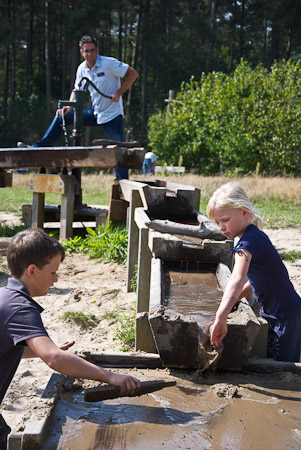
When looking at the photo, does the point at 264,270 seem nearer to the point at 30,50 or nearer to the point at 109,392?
the point at 109,392

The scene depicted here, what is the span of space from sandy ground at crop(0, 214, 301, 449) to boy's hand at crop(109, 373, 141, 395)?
1.11 feet

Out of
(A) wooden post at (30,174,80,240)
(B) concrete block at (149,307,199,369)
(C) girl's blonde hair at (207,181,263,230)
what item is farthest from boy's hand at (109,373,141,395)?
(A) wooden post at (30,174,80,240)

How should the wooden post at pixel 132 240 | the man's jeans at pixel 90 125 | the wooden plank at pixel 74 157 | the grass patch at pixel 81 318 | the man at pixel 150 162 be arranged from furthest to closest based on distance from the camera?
1. the man at pixel 150 162
2. the man's jeans at pixel 90 125
3. the wooden plank at pixel 74 157
4. the wooden post at pixel 132 240
5. the grass patch at pixel 81 318

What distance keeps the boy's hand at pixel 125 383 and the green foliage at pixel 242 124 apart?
14.8 meters

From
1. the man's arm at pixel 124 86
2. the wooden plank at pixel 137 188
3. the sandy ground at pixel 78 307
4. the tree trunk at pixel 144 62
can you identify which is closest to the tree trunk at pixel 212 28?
the tree trunk at pixel 144 62

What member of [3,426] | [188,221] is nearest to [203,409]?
[3,426]

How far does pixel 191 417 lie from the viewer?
2197mm

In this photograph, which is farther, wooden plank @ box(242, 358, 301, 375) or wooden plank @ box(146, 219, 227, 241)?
wooden plank @ box(146, 219, 227, 241)

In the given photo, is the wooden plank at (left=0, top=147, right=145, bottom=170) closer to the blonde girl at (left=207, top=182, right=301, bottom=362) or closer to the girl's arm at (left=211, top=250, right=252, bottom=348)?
the blonde girl at (left=207, top=182, right=301, bottom=362)

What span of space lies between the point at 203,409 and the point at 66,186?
17.0 ft

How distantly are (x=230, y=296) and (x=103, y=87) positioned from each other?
5.34 metres

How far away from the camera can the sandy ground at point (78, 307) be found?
319 centimetres

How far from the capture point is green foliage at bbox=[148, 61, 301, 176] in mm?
17141

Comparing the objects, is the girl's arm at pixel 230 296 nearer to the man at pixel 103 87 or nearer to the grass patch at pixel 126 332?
the grass patch at pixel 126 332
